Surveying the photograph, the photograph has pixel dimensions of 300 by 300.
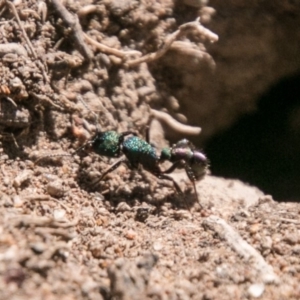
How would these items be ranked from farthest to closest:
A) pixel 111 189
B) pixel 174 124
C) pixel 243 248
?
pixel 174 124
pixel 111 189
pixel 243 248

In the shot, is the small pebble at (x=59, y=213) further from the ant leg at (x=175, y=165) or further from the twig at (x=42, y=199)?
the ant leg at (x=175, y=165)

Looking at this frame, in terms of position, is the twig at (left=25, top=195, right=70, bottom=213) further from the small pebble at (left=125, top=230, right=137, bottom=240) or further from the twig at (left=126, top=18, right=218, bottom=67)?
the twig at (left=126, top=18, right=218, bottom=67)

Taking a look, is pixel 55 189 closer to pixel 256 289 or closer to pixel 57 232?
pixel 57 232

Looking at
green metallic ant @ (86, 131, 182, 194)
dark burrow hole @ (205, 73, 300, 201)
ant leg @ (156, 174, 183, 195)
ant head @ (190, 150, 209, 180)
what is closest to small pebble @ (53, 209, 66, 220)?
green metallic ant @ (86, 131, 182, 194)

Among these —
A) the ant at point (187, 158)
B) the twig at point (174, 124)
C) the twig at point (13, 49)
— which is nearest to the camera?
the twig at point (13, 49)

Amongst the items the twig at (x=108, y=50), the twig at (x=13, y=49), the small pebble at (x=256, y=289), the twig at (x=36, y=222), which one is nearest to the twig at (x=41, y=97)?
the twig at (x=13, y=49)

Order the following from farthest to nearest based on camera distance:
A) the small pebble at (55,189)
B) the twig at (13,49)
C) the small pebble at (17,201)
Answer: the twig at (13,49), the small pebble at (55,189), the small pebble at (17,201)

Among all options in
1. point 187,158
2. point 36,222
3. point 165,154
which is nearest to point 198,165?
point 187,158
